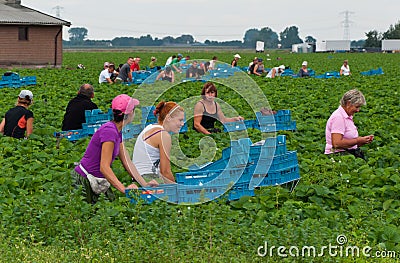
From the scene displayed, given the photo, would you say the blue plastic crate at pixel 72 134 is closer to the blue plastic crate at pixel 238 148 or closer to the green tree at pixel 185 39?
the blue plastic crate at pixel 238 148

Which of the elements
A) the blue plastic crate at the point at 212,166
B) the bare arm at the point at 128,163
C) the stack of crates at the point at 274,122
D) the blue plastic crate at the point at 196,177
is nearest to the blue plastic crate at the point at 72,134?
the stack of crates at the point at 274,122

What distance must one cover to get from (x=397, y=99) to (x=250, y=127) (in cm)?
699

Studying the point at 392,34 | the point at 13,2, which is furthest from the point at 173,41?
the point at 13,2

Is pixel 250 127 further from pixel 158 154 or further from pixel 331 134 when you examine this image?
pixel 158 154

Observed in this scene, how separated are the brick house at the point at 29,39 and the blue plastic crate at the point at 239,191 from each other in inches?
1302

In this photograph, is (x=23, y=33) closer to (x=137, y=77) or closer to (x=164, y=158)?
(x=137, y=77)

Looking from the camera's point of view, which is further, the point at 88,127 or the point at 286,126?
the point at 286,126

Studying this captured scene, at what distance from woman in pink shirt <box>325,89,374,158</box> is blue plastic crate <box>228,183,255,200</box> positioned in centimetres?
240

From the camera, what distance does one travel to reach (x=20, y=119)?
1128cm

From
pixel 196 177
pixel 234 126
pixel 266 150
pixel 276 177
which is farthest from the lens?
pixel 234 126

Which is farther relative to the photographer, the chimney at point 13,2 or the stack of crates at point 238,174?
the chimney at point 13,2

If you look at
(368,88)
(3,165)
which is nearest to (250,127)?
(3,165)

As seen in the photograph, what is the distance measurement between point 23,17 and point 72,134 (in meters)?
31.1

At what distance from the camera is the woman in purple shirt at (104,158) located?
7645 mm
